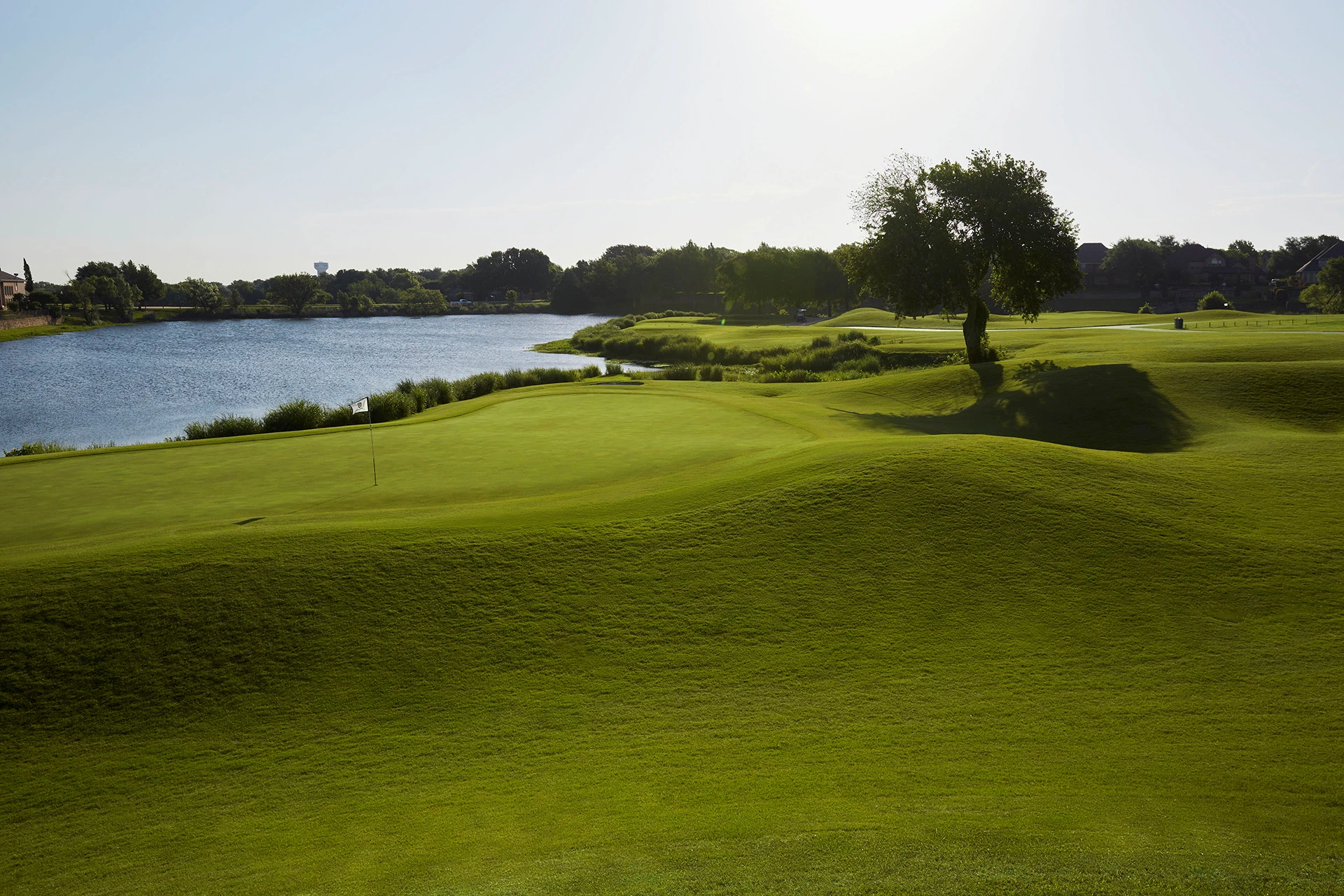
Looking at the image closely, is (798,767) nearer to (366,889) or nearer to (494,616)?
(366,889)

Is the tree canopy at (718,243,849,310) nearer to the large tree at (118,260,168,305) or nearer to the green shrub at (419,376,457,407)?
the green shrub at (419,376,457,407)

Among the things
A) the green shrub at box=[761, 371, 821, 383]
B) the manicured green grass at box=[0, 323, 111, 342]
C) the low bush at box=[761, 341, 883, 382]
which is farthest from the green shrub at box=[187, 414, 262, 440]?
the manicured green grass at box=[0, 323, 111, 342]

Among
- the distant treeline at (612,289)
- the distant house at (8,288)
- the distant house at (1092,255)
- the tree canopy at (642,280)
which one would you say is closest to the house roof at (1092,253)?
the distant house at (1092,255)

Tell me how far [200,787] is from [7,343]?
129176 millimetres

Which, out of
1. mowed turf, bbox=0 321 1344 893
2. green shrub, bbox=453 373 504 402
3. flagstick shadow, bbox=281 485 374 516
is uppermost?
green shrub, bbox=453 373 504 402

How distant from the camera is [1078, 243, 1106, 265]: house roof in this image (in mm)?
151000

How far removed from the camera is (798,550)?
42.5 ft

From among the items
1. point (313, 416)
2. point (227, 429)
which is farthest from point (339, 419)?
point (227, 429)

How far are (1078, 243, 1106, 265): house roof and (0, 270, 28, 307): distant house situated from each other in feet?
571

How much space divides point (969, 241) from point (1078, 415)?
15015mm

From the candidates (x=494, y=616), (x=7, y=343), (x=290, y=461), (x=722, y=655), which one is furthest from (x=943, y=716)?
(x=7, y=343)

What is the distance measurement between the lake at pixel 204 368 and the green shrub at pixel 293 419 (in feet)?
38.6

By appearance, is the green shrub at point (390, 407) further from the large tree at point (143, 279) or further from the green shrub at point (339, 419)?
the large tree at point (143, 279)

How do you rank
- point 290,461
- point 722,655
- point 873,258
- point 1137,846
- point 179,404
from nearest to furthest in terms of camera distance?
point 1137,846, point 722,655, point 290,461, point 873,258, point 179,404
